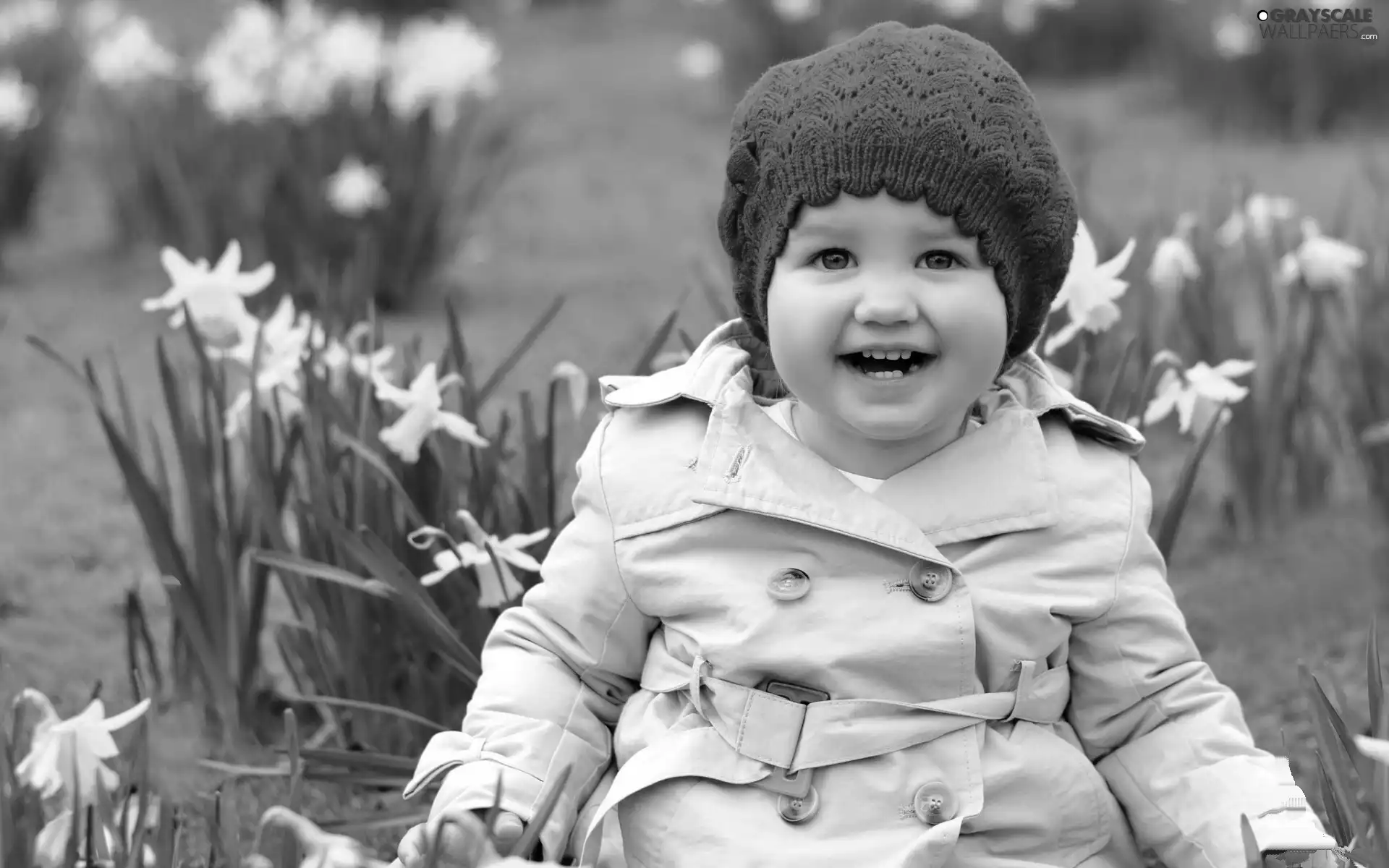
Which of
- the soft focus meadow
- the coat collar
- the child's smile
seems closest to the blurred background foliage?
the soft focus meadow

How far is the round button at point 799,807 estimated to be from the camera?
161 cm

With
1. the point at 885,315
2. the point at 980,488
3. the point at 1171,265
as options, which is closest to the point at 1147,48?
the point at 1171,265

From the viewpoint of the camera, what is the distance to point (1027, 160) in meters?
1.59

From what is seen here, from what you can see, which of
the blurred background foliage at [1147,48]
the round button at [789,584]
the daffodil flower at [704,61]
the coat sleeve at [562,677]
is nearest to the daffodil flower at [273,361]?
the coat sleeve at [562,677]

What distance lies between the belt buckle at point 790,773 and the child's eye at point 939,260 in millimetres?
439

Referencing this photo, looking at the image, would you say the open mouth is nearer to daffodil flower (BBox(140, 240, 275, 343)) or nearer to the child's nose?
the child's nose

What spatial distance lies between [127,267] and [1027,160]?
407 cm

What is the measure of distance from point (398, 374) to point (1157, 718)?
1767mm

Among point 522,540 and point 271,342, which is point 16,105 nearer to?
point 271,342

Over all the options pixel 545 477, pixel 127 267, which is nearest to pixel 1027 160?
pixel 545 477

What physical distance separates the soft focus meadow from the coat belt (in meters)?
0.21

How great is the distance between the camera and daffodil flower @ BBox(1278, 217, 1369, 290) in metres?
2.66

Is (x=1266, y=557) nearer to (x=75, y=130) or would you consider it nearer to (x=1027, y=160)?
(x=1027, y=160)

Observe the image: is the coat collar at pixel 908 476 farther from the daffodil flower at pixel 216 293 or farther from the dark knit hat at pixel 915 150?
the daffodil flower at pixel 216 293
